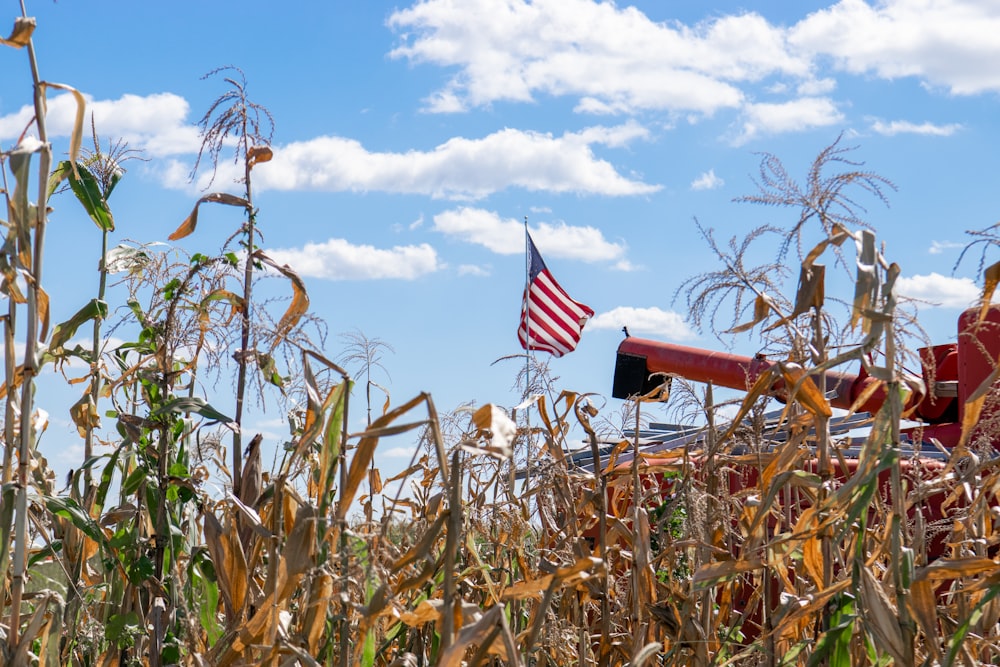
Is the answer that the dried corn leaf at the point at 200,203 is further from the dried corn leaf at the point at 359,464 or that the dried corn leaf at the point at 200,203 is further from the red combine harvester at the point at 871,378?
the red combine harvester at the point at 871,378

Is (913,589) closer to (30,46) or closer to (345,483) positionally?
(345,483)

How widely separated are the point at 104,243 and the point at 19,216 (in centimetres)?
109

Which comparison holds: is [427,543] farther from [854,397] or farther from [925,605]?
[854,397]

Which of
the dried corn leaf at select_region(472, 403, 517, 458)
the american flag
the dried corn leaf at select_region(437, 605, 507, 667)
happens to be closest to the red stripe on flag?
the american flag

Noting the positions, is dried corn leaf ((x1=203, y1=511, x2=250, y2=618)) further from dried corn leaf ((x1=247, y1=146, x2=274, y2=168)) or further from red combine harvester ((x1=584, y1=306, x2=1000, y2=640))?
red combine harvester ((x1=584, y1=306, x2=1000, y2=640))

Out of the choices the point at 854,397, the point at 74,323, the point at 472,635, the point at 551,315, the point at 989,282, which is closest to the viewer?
the point at 472,635

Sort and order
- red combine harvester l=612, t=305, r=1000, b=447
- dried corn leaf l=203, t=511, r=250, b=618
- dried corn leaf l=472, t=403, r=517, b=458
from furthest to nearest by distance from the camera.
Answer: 1. red combine harvester l=612, t=305, r=1000, b=447
2. dried corn leaf l=203, t=511, r=250, b=618
3. dried corn leaf l=472, t=403, r=517, b=458

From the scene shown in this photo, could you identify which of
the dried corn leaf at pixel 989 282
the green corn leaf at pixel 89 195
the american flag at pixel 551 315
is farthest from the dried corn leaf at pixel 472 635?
the american flag at pixel 551 315

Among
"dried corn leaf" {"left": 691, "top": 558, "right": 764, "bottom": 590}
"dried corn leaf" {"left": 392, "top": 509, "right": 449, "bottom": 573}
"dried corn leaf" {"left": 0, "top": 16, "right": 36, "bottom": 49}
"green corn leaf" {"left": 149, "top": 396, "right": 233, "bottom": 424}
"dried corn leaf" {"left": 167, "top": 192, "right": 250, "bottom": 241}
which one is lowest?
"dried corn leaf" {"left": 691, "top": 558, "right": 764, "bottom": 590}

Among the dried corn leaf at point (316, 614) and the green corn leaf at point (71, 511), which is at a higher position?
the green corn leaf at point (71, 511)

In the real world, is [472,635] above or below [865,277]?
below

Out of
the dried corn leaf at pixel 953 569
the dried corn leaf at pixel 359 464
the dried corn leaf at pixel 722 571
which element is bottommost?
the dried corn leaf at pixel 722 571

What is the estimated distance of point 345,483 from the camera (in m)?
2.24

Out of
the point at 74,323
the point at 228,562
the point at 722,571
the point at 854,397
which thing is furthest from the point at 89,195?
the point at 854,397
